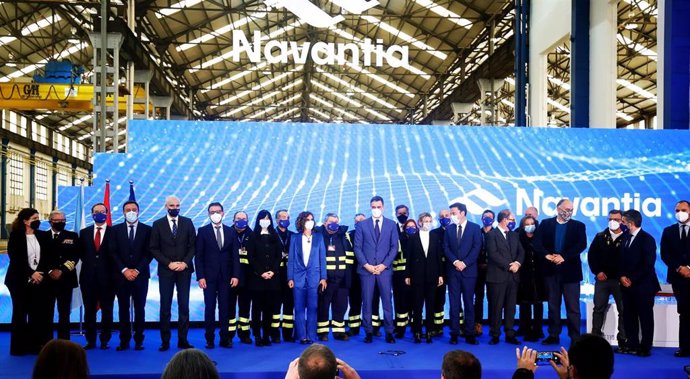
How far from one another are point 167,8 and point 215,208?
36.6ft

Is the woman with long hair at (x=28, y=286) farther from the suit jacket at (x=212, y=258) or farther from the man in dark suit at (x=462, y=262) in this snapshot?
the man in dark suit at (x=462, y=262)

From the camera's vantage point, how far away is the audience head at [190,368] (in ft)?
7.55

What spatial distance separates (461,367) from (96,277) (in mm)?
5000

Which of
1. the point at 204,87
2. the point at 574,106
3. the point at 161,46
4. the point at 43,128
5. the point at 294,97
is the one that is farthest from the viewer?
the point at 294,97

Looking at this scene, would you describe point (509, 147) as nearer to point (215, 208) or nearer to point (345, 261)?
point (345, 261)

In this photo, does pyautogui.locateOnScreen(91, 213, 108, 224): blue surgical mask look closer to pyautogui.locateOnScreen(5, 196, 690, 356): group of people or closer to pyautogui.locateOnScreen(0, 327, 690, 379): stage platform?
pyautogui.locateOnScreen(5, 196, 690, 356): group of people

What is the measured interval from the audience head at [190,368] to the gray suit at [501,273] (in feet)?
16.7

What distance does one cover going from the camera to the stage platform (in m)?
5.60

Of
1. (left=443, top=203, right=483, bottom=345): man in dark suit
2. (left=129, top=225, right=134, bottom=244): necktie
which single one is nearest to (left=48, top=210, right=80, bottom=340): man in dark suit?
(left=129, top=225, right=134, bottom=244): necktie

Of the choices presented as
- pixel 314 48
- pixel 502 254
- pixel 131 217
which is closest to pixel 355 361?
pixel 502 254

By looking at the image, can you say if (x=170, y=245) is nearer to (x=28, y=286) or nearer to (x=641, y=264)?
(x=28, y=286)

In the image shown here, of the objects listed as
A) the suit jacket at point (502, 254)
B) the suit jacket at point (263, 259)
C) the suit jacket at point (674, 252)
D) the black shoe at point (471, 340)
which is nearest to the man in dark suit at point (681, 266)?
the suit jacket at point (674, 252)

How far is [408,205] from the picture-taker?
27.1ft

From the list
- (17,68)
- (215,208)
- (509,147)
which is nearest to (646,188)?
(509,147)
